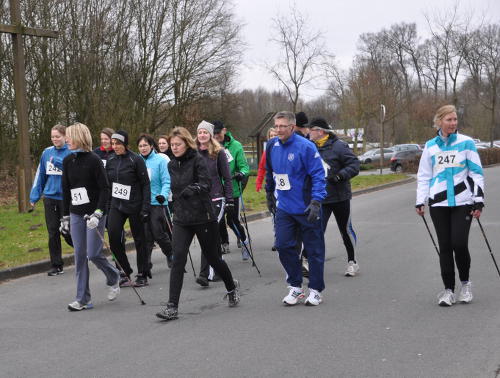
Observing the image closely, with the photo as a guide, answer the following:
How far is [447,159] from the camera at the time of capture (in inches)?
244

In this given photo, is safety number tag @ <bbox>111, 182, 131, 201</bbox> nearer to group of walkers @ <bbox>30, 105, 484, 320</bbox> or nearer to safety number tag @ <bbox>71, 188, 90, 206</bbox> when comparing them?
group of walkers @ <bbox>30, 105, 484, 320</bbox>

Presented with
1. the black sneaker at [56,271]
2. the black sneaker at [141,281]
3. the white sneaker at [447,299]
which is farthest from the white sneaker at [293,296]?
the black sneaker at [56,271]

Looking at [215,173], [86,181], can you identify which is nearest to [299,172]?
[215,173]

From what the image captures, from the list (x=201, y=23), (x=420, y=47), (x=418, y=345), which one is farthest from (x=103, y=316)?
(x=420, y=47)

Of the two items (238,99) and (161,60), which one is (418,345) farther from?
(238,99)

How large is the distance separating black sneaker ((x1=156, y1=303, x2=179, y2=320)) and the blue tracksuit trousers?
1.18 m

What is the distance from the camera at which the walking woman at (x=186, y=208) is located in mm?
6184

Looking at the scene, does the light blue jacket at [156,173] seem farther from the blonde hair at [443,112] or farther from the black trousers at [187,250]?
the blonde hair at [443,112]

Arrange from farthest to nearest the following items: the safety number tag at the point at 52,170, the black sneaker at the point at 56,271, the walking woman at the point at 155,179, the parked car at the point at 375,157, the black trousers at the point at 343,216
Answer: the parked car at the point at 375,157, the black sneaker at the point at 56,271, the safety number tag at the point at 52,170, the walking woman at the point at 155,179, the black trousers at the point at 343,216

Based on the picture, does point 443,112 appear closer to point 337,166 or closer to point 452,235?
point 452,235

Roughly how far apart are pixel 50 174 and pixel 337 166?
3682mm

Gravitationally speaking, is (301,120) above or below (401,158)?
above

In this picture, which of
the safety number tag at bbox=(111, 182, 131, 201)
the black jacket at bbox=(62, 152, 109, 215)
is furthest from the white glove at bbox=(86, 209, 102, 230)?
the safety number tag at bbox=(111, 182, 131, 201)

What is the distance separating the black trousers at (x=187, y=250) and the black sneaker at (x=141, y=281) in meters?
1.69
